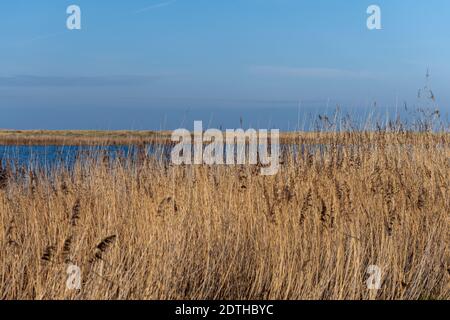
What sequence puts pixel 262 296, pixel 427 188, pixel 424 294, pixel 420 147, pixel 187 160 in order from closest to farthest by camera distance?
1. pixel 262 296
2. pixel 424 294
3. pixel 427 188
4. pixel 187 160
5. pixel 420 147

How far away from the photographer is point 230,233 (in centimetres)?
519

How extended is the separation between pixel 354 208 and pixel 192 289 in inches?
71.7

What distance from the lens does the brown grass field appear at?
4105 millimetres

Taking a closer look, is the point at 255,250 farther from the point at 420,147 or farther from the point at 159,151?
the point at 420,147

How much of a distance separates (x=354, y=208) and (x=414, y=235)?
0.55 m

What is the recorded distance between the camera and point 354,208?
5.49 metres

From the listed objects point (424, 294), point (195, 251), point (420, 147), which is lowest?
point (424, 294)

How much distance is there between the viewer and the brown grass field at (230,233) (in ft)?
13.5

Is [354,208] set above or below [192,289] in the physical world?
above
